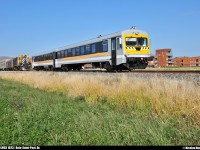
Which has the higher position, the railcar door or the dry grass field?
the railcar door

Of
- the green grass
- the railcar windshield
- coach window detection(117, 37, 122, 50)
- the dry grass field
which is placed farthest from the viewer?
the railcar windshield

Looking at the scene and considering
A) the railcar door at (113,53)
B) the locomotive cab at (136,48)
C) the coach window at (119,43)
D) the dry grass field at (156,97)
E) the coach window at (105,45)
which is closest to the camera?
the dry grass field at (156,97)

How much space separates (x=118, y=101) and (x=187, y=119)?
3161 millimetres

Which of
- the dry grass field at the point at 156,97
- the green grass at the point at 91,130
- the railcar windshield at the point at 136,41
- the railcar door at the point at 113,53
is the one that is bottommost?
the green grass at the point at 91,130

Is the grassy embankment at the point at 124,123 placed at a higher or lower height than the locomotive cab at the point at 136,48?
lower

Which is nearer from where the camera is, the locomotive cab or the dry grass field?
the dry grass field

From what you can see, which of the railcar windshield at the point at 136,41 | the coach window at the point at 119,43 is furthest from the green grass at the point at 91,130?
the railcar windshield at the point at 136,41

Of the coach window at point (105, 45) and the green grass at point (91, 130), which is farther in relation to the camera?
the coach window at point (105, 45)

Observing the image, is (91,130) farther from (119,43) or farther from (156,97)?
(119,43)

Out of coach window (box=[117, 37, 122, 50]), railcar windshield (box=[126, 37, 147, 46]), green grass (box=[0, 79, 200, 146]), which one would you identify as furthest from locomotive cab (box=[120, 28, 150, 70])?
green grass (box=[0, 79, 200, 146])

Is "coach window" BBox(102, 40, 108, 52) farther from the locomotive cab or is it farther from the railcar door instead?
the locomotive cab

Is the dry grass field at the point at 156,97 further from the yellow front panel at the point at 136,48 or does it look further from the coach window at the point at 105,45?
the coach window at the point at 105,45

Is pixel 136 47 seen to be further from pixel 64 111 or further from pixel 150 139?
pixel 150 139

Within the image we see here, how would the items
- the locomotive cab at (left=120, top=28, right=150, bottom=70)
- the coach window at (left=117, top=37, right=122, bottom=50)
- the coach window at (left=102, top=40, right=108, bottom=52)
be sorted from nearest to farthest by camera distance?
the locomotive cab at (left=120, top=28, right=150, bottom=70), the coach window at (left=117, top=37, right=122, bottom=50), the coach window at (left=102, top=40, right=108, bottom=52)
